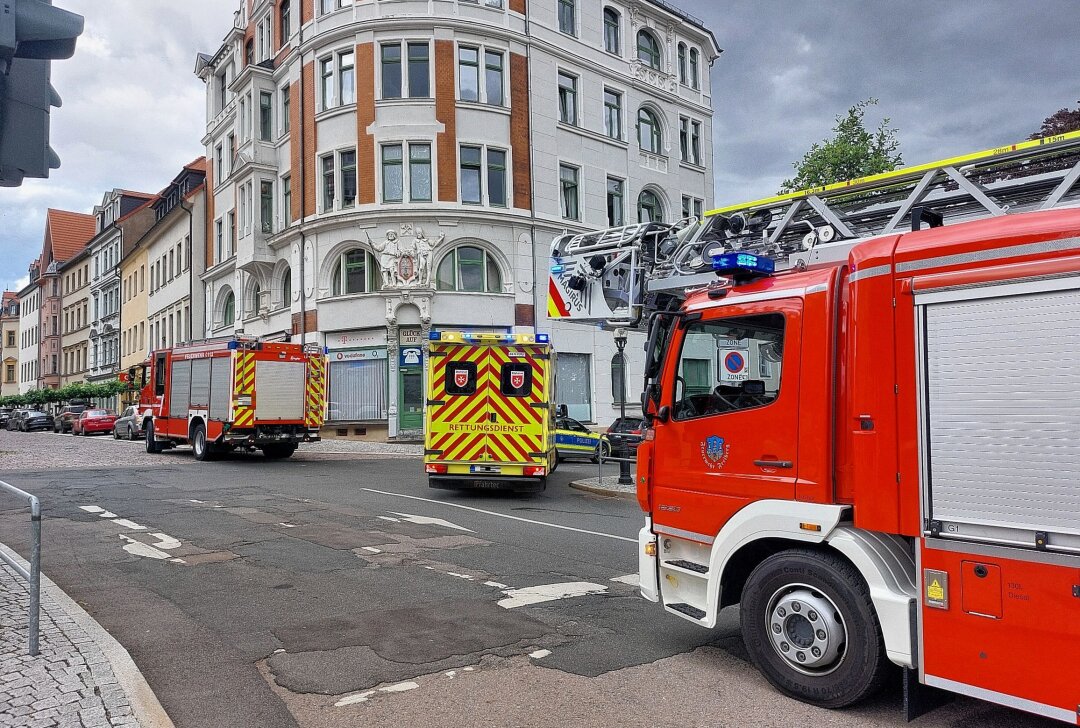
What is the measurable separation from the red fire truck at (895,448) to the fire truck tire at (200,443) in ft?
61.2

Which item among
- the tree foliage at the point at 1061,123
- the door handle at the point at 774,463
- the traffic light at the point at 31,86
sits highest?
the tree foliage at the point at 1061,123

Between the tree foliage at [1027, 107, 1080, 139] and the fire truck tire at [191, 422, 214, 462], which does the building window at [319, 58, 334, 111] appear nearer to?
the fire truck tire at [191, 422, 214, 462]

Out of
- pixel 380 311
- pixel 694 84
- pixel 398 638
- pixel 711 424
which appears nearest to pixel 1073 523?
pixel 711 424

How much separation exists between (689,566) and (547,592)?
6.85 feet

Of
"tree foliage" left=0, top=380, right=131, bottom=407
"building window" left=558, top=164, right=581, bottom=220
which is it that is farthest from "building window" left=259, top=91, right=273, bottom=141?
"tree foliage" left=0, top=380, right=131, bottom=407

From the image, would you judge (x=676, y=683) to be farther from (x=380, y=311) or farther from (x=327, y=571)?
(x=380, y=311)

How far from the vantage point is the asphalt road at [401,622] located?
4566 mm

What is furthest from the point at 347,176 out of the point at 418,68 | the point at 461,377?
the point at 461,377

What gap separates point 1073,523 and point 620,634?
3.21 meters

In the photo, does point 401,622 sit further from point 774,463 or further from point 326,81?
point 326,81

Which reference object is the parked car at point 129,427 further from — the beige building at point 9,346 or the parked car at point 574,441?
the beige building at point 9,346

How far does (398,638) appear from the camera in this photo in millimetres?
5863

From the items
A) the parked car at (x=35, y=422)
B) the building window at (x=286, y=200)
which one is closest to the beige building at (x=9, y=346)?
the parked car at (x=35, y=422)

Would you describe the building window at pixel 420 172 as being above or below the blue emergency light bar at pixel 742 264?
above
